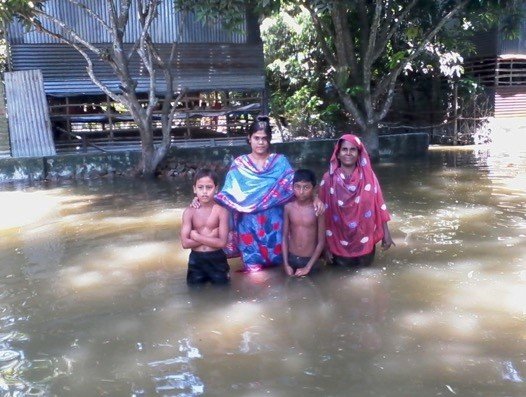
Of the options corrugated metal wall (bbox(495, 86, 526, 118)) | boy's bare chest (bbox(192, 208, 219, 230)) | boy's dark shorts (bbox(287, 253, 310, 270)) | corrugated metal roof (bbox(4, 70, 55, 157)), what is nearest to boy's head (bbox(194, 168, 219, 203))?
boy's bare chest (bbox(192, 208, 219, 230))

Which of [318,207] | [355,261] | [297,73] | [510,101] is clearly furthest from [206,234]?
[510,101]

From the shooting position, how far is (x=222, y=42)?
13867mm

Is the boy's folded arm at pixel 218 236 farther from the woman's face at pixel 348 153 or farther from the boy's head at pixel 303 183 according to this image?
the woman's face at pixel 348 153

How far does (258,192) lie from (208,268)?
2.44 ft

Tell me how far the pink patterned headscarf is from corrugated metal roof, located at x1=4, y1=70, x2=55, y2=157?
9.04 m

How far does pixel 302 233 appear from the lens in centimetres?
468

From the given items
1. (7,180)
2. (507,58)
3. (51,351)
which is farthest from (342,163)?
(507,58)

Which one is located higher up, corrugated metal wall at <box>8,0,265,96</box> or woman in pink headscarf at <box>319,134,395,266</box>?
corrugated metal wall at <box>8,0,265,96</box>

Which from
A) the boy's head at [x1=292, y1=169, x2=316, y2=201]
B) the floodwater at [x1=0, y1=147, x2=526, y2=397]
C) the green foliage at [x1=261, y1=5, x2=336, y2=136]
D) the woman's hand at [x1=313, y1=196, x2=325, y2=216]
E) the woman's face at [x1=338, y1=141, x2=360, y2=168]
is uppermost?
the green foliage at [x1=261, y1=5, x2=336, y2=136]

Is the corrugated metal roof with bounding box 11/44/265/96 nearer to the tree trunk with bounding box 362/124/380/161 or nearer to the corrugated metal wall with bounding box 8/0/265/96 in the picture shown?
the corrugated metal wall with bounding box 8/0/265/96

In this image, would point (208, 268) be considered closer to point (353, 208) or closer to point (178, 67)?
point (353, 208)

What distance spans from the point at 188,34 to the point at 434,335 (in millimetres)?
11587

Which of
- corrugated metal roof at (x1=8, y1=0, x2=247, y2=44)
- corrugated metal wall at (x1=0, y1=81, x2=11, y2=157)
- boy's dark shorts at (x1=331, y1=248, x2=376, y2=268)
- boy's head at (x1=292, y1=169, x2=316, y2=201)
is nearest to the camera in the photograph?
boy's head at (x1=292, y1=169, x2=316, y2=201)

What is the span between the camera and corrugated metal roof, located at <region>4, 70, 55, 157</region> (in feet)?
40.1
